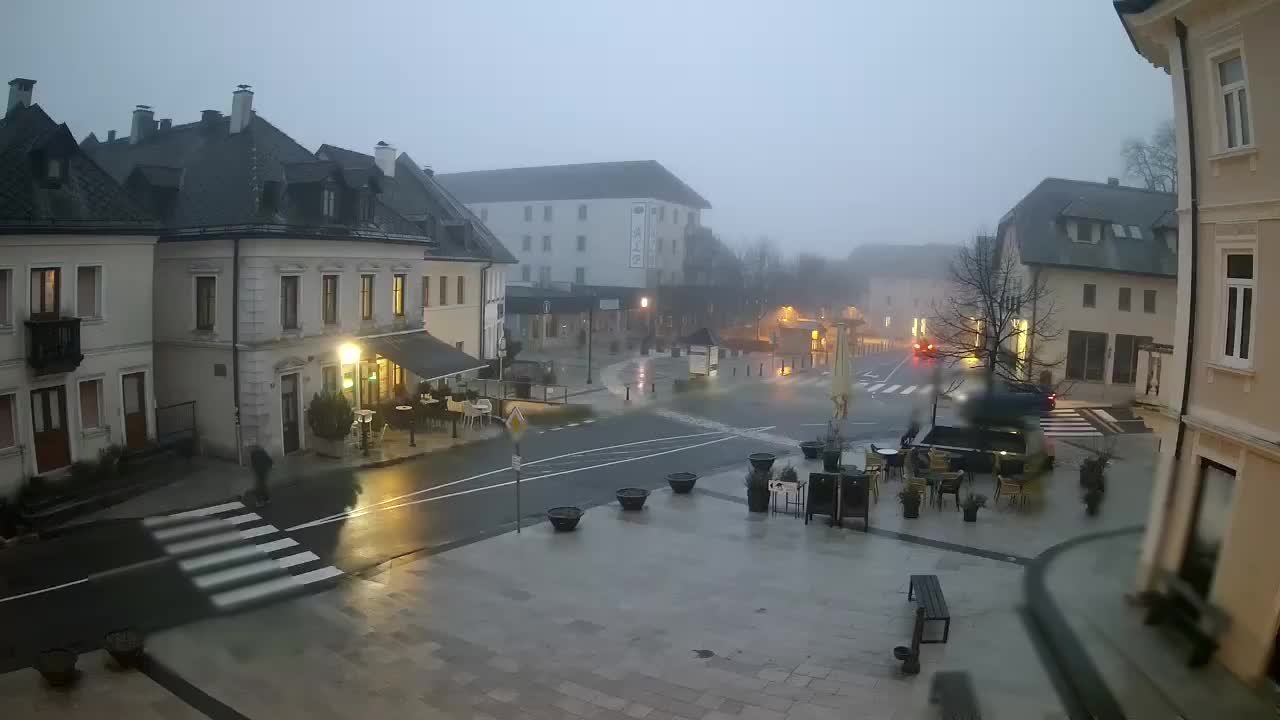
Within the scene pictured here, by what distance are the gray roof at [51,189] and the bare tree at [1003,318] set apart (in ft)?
77.9

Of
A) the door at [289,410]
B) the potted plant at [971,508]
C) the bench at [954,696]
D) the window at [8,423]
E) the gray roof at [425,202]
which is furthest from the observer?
the gray roof at [425,202]

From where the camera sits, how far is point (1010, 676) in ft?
34.3

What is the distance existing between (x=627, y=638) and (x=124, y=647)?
6520 millimetres

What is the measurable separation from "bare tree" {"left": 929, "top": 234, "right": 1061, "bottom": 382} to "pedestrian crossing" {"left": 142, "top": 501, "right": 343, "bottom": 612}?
1928 cm

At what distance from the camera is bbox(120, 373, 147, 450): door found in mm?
22688

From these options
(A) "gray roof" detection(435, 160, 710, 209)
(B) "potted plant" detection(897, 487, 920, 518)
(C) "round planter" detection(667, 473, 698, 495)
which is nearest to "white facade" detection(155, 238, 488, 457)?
(C) "round planter" detection(667, 473, 698, 495)

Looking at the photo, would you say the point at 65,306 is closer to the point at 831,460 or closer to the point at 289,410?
the point at 289,410

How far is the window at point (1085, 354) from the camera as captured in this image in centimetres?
3931

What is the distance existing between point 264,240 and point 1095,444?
25289 mm

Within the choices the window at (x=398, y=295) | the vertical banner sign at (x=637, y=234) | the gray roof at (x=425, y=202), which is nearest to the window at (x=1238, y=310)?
the window at (x=398, y=295)

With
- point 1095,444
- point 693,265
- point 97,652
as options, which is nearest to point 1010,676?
point 97,652

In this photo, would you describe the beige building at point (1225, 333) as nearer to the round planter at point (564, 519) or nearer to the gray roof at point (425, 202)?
the round planter at point (564, 519)

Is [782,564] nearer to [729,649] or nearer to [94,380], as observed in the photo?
[729,649]

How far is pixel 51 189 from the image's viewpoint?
21078 millimetres
